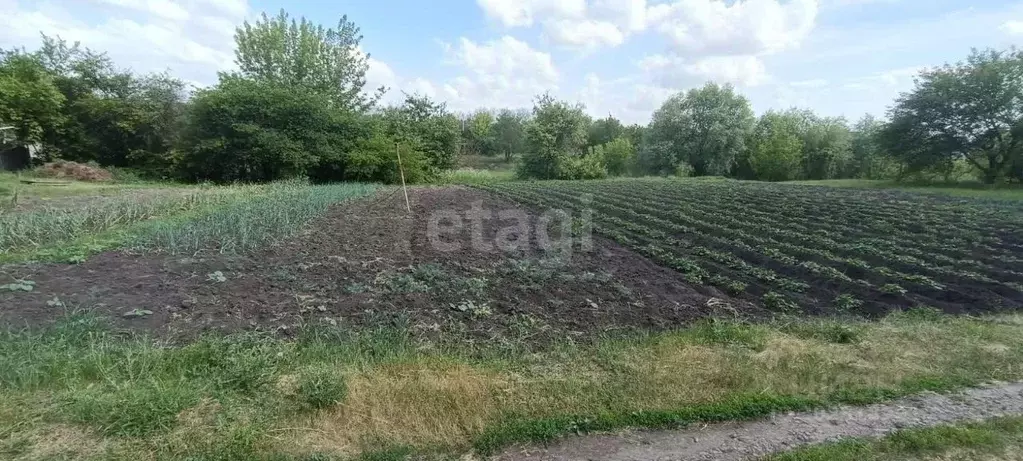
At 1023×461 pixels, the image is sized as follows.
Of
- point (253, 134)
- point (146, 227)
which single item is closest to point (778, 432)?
point (146, 227)

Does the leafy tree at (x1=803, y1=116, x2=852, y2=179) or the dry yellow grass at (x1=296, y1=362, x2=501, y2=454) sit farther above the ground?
the leafy tree at (x1=803, y1=116, x2=852, y2=179)

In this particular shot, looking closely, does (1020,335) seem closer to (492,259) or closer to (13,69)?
(492,259)

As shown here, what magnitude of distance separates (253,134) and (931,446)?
83.7 ft

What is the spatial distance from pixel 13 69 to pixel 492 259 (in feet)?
99.9

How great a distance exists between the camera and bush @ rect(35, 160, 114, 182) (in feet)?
66.2

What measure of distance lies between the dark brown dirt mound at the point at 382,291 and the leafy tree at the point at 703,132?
34128 millimetres

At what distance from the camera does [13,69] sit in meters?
23.4

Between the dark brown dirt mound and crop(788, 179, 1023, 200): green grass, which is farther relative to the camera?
crop(788, 179, 1023, 200): green grass

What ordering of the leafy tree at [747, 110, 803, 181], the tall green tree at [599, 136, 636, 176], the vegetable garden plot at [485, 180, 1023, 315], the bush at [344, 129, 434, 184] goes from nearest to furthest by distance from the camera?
the vegetable garden plot at [485, 180, 1023, 315]
the bush at [344, 129, 434, 184]
the leafy tree at [747, 110, 803, 181]
the tall green tree at [599, 136, 636, 176]

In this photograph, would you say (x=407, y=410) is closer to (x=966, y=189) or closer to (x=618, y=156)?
(x=966, y=189)

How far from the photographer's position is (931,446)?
113 inches

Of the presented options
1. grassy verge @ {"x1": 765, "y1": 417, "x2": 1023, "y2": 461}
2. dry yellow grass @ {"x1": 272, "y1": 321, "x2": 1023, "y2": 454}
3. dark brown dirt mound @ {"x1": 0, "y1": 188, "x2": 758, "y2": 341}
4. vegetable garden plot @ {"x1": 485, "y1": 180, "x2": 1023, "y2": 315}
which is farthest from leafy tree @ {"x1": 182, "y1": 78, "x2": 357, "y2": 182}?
grassy verge @ {"x1": 765, "y1": 417, "x2": 1023, "y2": 461}

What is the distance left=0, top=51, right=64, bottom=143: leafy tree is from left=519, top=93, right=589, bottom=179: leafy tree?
2644cm

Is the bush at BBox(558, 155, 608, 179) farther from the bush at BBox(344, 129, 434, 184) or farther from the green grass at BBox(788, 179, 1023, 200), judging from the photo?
the green grass at BBox(788, 179, 1023, 200)
